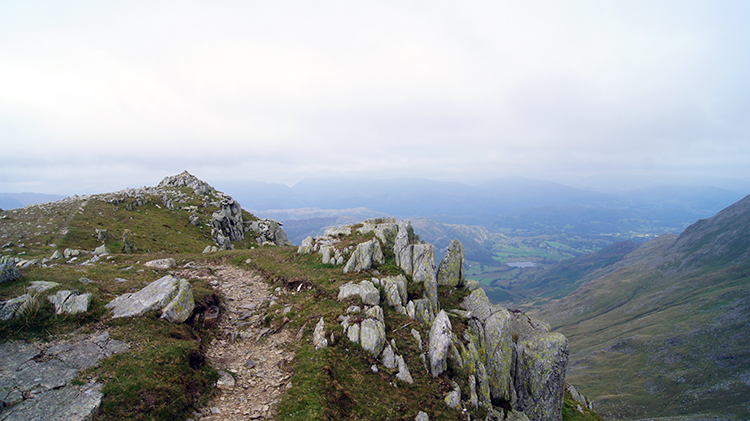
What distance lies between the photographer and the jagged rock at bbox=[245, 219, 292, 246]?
74.2 meters

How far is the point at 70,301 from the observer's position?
15.0m

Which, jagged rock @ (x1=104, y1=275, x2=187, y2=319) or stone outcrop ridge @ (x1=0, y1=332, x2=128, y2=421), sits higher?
jagged rock @ (x1=104, y1=275, x2=187, y2=319)

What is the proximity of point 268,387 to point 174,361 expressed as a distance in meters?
4.80

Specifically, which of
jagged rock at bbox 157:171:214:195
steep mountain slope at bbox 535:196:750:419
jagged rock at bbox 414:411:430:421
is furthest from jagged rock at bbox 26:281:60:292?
steep mountain slope at bbox 535:196:750:419

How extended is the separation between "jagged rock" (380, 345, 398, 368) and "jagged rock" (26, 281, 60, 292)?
1967 cm

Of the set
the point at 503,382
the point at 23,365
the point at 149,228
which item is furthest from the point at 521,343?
the point at 149,228

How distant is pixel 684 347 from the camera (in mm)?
126688

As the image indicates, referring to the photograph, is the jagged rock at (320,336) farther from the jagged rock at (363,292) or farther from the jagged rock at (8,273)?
the jagged rock at (8,273)

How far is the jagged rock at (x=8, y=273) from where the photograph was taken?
15250 millimetres

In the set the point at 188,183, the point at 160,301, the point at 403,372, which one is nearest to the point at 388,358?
the point at 403,372

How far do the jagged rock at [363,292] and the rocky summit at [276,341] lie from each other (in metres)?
0.14

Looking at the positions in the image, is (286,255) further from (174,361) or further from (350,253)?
(174,361)

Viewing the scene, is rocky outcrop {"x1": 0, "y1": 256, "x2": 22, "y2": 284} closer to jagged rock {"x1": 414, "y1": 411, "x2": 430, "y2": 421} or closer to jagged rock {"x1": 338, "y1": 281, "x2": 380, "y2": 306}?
jagged rock {"x1": 338, "y1": 281, "x2": 380, "y2": 306}

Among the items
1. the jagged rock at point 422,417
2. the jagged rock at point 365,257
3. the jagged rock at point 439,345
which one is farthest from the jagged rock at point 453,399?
the jagged rock at point 365,257
